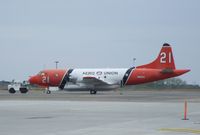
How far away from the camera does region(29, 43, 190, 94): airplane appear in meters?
74.0

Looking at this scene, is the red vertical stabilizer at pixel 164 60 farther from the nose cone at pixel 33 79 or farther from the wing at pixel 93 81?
the nose cone at pixel 33 79

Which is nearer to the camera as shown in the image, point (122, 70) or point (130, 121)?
point (130, 121)

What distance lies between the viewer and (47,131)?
1916 cm

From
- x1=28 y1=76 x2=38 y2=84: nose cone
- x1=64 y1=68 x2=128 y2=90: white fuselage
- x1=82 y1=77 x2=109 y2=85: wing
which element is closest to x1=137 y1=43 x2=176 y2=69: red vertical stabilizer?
x1=64 y1=68 x2=128 y2=90: white fuselage

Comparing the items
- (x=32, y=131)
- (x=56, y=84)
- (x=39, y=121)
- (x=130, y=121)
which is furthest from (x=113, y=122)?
(x=56, y=84)

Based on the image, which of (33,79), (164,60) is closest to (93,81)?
(164,60)

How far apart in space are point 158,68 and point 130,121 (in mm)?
51369

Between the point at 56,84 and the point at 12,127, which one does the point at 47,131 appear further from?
the point at 56,84

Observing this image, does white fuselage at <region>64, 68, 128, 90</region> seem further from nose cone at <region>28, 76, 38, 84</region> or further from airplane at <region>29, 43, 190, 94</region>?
nose cone at <region>28, 76, 38, 84</region>

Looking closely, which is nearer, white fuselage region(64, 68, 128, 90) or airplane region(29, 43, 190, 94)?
airplane region(29, 43, 190, 94)

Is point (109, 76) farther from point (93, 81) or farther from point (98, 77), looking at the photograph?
point (93, 81)

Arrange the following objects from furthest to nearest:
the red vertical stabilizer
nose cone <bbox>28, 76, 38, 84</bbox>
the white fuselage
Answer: nose cone <bbox>28, 76, 38, 84</bbox> → the white fuselage → the red vertical stabilizer

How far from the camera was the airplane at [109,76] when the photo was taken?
7398 centimetres

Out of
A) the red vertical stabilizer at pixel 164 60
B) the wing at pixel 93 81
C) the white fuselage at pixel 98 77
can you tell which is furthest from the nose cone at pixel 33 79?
the red vertical stabilizer at pixel 164 60
